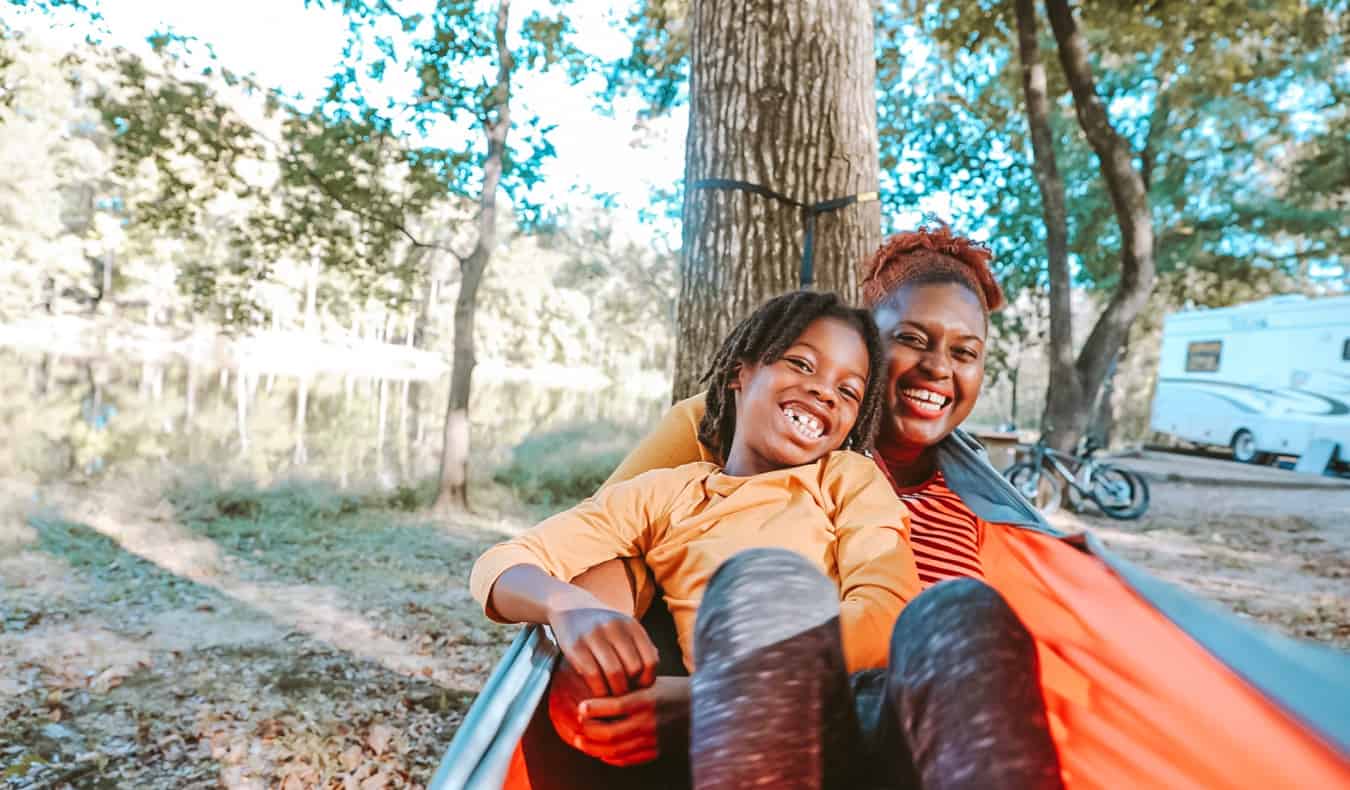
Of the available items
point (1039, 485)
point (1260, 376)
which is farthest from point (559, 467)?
point (1260, 376)

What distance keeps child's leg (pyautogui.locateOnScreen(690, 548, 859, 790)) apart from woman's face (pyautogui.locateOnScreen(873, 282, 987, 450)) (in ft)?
2.86

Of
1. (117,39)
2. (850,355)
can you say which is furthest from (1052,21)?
(117,39)

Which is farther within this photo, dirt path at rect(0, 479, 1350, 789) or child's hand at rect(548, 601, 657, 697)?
dirt path at rect(0, 479, 1350, 789)

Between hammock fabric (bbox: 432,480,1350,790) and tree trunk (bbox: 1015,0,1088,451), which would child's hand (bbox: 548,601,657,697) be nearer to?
hammock fabric (bbox: 432,480,1350,790)

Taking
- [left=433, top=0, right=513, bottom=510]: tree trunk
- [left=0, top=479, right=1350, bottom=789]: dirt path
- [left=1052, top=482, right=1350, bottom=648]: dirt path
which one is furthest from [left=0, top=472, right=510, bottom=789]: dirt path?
[left=1052, top=482, right=1350, bottom=648]: dirt path

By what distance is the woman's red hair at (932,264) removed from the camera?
6.45 feet

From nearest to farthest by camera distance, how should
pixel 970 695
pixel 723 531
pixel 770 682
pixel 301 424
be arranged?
pixel 970 695
pixel 770 682
pixel 723 531
pixel 301 424

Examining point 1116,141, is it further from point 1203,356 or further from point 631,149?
point 1203,356

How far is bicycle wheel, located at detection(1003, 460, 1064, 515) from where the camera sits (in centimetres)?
805

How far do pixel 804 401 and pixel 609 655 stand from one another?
0.66m

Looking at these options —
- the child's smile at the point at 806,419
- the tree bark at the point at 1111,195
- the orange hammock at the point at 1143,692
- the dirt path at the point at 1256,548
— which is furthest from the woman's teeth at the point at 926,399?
the tree bark at the point at 1111,195

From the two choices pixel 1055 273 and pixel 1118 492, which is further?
pixel 1118 492

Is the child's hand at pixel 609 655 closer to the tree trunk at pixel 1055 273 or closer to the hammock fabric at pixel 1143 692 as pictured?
the hammock fabric at pixel 1143 692

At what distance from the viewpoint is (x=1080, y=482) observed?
8.22 meters
